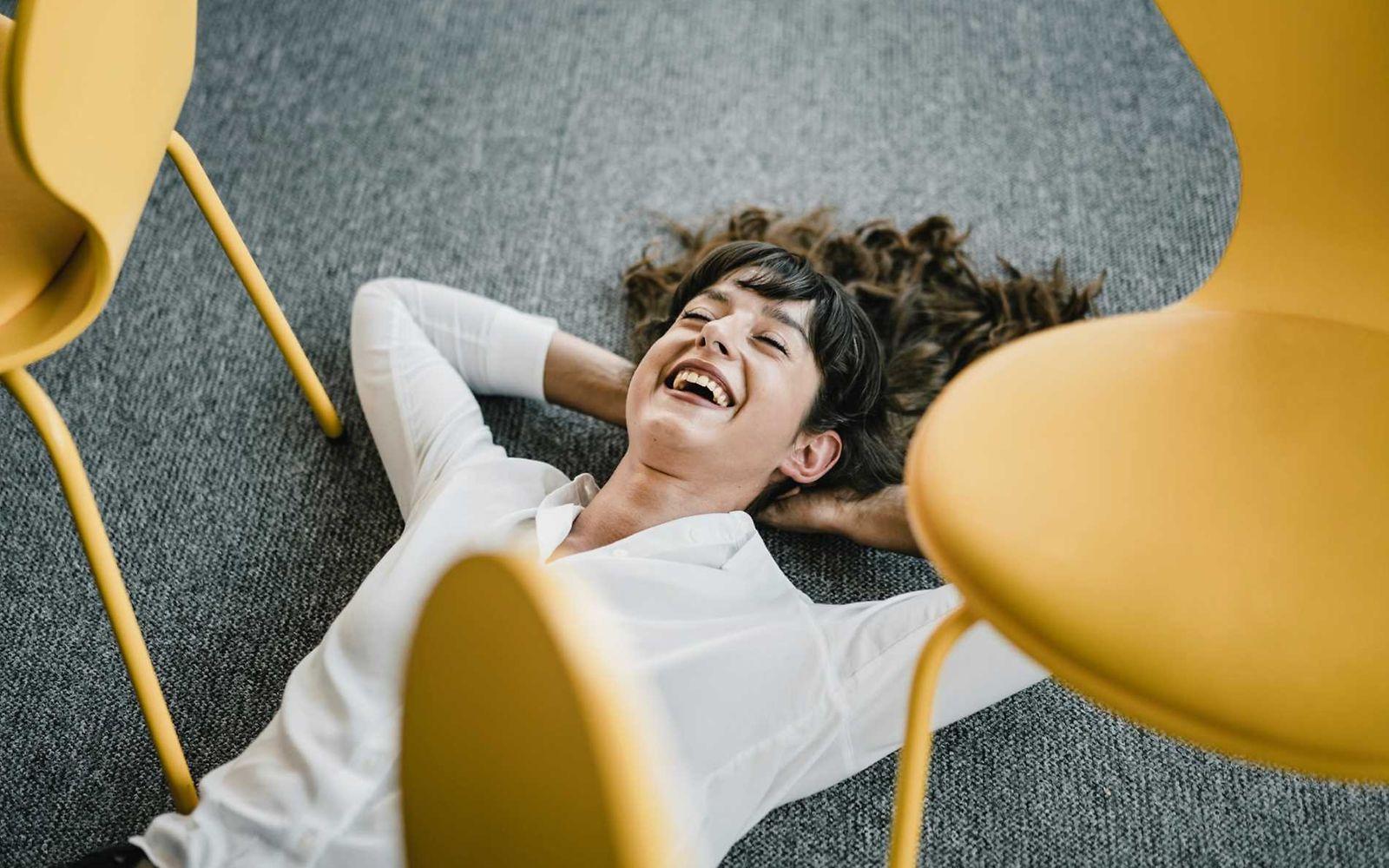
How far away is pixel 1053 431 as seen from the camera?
69cm

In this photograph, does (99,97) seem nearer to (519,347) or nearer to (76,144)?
(76,144)

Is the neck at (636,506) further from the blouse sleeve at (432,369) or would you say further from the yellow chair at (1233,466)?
the yellow chair at (1233,466)

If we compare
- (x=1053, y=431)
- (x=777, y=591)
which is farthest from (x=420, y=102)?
(x=1053, y=431)

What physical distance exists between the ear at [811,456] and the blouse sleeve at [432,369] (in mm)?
327

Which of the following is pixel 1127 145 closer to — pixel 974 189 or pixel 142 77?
pixel 974 189

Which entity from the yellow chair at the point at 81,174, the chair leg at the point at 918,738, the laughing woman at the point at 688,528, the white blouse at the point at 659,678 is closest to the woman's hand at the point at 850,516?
the laughing woman at the point at 688,528

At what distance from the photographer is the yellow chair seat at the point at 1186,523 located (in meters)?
0.57

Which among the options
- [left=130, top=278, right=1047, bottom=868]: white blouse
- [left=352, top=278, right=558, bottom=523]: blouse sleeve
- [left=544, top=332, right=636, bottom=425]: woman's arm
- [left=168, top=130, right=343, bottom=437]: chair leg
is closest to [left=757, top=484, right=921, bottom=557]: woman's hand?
[left=130, top=278, right=1047, bottom=868]: white blouse

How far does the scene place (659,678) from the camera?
0.90 meters

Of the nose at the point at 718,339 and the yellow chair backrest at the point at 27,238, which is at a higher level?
the yellow chair backrest at the point at 27,238

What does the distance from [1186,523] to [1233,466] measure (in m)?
0.07

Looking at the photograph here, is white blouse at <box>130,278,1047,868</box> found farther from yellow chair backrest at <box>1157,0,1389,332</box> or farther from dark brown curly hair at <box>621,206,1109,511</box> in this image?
yellow chair backrest at <box>1157,0,1389,332</box>

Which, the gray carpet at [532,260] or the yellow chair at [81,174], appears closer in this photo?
the yellow chair at [81,174]

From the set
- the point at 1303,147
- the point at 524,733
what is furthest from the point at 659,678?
the point at 1303,147
